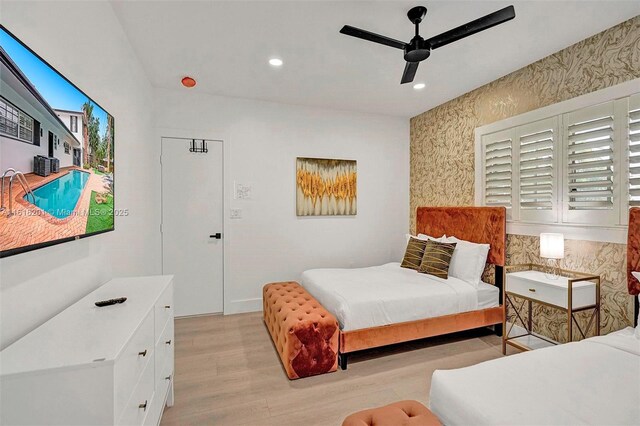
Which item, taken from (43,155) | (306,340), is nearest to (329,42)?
(43,155)

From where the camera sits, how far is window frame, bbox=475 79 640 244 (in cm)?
229

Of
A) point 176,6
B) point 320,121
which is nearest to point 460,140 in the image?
point 320,121

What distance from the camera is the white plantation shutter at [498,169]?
3.24 metres

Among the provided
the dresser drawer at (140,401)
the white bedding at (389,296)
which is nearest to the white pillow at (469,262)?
the white bedding at (389,296)

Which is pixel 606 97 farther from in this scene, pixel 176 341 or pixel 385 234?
pixel 176 341

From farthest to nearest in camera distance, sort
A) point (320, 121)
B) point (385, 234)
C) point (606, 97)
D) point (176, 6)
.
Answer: point (385, 234) < point (320, 121) < point (606, 97) < point (176, 6)

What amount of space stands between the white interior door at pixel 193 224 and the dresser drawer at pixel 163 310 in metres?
1.83

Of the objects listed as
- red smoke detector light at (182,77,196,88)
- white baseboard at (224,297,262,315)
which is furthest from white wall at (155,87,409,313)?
red smoke detector light at (182,77,196,88)

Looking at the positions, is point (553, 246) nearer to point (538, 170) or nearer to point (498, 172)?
point (538, 170)

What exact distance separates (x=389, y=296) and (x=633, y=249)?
184cm

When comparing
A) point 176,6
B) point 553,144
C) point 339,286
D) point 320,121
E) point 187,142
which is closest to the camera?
point 176,6

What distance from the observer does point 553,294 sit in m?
2.38

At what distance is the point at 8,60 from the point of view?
3.39ft

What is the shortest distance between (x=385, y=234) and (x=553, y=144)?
2.46m
